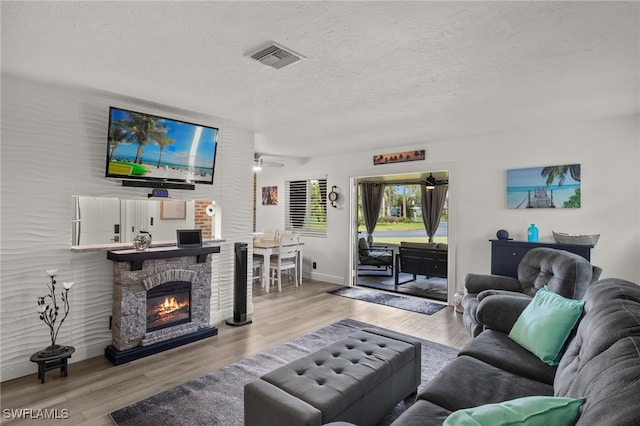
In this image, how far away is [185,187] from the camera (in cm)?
388

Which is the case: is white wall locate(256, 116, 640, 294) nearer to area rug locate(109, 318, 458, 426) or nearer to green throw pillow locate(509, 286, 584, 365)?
area rug locate(109, 318, 458, 426)

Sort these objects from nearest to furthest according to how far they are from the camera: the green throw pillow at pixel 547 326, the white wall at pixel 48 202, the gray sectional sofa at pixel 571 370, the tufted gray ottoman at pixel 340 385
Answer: the gray sectional sofa at pixel 571 370 → the tufted gray ottoman at pixel 340 385 → the green throw pillow at pixel 547 326 → the white wall at pixel 48 202

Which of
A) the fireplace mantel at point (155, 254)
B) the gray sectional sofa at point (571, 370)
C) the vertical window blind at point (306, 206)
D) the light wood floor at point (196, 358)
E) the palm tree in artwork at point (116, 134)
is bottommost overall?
the light wood floor at point (196, 358)

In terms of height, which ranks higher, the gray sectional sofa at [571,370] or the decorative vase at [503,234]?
the decorative vase at [503,234]

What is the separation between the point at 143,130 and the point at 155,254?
1246 millimetres

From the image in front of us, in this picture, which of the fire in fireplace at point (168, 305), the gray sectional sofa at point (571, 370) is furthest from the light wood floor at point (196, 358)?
the gray sectional sofa at point (571, 370)

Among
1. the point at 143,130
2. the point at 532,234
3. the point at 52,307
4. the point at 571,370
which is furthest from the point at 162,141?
the point at 532,234

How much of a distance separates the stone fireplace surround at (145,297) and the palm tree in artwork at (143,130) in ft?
3.27

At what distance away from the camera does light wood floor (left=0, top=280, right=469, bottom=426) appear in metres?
2.50

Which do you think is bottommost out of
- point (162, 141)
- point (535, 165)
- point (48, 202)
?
point (48, 202)

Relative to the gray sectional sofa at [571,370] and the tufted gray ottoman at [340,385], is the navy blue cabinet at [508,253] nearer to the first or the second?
the gray sectional sofa at [571,370]

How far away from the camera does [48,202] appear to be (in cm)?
302

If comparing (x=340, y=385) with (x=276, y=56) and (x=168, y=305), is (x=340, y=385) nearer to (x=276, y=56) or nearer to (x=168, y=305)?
(x=276, y=56)

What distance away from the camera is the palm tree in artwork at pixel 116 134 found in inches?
124
